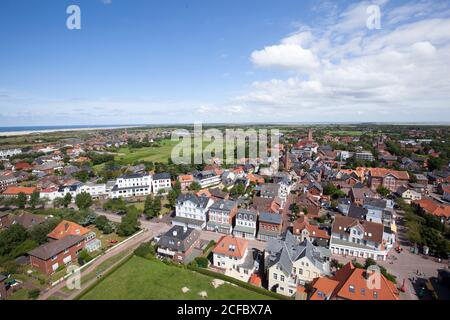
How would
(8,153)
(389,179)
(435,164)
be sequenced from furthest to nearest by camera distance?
(8,153), (435,164), (389,179)

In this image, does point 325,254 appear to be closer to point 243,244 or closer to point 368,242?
point 368,242

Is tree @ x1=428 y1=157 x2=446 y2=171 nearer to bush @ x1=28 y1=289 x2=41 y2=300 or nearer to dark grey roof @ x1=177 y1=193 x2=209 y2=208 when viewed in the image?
dark grey roof @ x1=177 y1=193 x2=209 y2=208

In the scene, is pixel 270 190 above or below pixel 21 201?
above

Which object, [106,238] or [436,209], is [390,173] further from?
[106,238]

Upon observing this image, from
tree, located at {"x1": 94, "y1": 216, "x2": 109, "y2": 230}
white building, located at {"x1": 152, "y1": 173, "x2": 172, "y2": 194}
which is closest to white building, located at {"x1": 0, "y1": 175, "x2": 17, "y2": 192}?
white building, located at {"x1": 152, "y1": 173, "x2": 172, "y2": 194}

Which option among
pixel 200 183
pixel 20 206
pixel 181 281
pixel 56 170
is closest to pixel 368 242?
pixel 181 281

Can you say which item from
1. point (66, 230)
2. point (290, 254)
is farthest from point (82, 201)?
point (290, 254)
